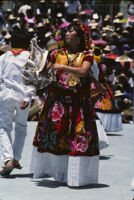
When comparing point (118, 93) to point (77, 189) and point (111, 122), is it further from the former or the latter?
point (77, 189)

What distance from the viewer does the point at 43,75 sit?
731 cm

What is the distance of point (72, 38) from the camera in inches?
293

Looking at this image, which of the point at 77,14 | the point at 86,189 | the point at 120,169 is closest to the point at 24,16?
the point at 77,14

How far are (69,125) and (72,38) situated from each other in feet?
3.09

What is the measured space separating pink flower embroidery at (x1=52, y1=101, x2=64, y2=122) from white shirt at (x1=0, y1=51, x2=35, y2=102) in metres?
0.66

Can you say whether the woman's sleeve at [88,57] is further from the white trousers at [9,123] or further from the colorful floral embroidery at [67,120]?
the white trousers at [9,123]

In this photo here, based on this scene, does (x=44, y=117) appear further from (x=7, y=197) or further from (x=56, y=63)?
(x=7, y=197)

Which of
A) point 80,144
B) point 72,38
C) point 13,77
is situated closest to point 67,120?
point 80,144

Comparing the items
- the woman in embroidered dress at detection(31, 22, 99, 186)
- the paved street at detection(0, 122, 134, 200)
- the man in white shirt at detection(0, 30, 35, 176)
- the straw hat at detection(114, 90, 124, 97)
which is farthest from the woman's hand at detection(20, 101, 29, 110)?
the straw hat at detection(114, 90, 124, 97)

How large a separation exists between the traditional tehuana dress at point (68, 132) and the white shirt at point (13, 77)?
22.3 inches

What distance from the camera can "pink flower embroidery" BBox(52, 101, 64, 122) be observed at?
24.0 ft

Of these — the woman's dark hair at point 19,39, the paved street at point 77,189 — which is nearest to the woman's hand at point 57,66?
the woman's dark hair at point 19,39

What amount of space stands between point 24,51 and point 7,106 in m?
0.68

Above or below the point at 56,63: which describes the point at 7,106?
below
